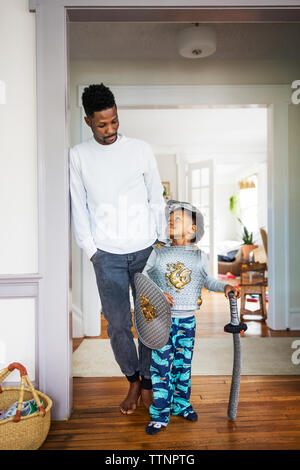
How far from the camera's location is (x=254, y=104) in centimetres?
360

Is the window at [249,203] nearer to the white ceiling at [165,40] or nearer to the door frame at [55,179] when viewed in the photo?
the white ceiling at [165,40]

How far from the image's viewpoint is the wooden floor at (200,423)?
1.65 meters

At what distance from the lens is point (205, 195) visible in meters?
6.52

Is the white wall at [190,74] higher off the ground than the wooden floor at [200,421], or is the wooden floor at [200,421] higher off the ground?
the white wall at [190,74]

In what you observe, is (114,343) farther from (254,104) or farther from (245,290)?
(254,104)

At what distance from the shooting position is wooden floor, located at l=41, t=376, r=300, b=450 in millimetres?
1651

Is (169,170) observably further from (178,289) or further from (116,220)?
(178,289)

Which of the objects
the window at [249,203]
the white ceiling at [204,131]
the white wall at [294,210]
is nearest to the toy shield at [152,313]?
the white wall at [294,210]

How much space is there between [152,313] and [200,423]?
1.98 feet

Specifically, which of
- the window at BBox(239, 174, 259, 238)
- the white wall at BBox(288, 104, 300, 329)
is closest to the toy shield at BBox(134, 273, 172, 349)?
the white wall at BBox(288, 104, 300, 329)

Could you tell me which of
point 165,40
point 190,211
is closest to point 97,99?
point 190,211

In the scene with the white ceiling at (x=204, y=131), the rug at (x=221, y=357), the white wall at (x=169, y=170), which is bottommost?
the rug at (x=221, y=357)

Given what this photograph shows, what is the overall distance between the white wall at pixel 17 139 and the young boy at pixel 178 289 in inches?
25.6

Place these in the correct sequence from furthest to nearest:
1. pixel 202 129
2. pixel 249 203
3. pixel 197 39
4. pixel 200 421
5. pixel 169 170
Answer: pixel 249 203 → pixel 169 170 → pixel 202 129 → pixel 197 39 → pixel 200 421
